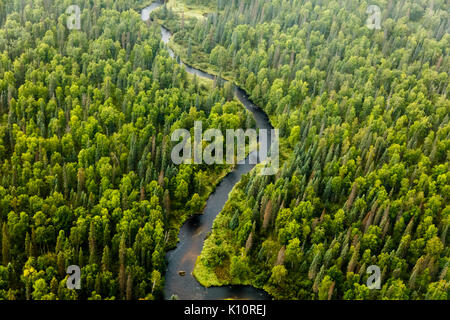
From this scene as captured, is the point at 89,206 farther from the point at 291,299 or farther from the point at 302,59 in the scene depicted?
the point at 302,59

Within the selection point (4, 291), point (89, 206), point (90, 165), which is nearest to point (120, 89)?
point (90, 165)

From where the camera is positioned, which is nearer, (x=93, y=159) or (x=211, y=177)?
(x=93, y=159)

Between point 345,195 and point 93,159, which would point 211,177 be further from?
point 345,195

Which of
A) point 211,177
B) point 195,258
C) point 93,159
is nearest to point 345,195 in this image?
point 211,177

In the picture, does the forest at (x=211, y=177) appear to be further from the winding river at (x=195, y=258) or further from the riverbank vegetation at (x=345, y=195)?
the winding river at (x=195, y=258)

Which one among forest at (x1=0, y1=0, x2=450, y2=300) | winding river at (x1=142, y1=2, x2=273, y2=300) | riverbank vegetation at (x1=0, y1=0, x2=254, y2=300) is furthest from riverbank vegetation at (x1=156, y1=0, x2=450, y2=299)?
riverbank vegetation at (x1=0, y1=0, x2=254, y2=300)
